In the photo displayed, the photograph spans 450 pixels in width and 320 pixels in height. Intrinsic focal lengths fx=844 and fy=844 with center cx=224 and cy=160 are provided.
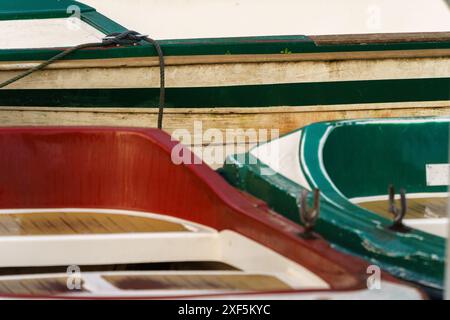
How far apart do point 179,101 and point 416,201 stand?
1788 millimetres

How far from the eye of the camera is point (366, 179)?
3.84 m

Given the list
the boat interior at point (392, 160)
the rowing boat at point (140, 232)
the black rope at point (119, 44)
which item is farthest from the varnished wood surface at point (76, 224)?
the black rope at point (119, 44)

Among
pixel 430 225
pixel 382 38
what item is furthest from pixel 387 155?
pixel 382 38

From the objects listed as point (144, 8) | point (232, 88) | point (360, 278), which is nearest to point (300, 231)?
point (360, 278)

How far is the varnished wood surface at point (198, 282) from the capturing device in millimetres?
2752

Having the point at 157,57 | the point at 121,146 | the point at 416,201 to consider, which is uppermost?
the point at 157,57

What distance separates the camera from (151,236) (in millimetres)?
3238

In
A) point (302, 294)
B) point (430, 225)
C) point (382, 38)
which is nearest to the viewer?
point (302, 294)

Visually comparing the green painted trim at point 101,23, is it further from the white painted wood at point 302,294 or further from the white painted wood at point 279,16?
the white painted wood at point 302,294

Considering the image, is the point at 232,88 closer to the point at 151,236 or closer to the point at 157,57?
the point at 157,57

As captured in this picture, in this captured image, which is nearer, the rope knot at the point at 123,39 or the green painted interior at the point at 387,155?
the green painted interior at the point at 387,155

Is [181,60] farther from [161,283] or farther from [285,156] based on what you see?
[161,283]

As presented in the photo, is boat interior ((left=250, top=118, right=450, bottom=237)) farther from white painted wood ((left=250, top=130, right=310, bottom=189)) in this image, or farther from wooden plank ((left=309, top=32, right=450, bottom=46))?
wooden plank ((left=309, top=32, right=450, bottom=46))

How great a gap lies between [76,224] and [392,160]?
146 cm
